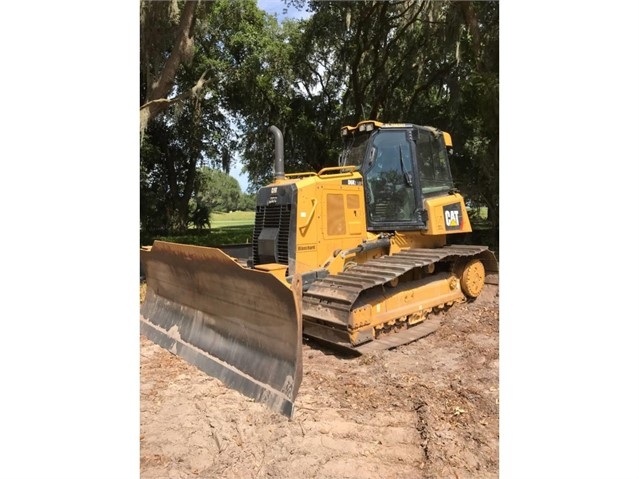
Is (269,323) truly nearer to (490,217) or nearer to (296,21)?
(490,217)

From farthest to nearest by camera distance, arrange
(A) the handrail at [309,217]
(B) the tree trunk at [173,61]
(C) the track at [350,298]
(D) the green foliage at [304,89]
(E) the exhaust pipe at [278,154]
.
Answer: (D) the green foliage at [304,89] < (B) the tree trunk at [173,61] < (E) the exhaust pipe at [278,154] < (A) the handrail at [309,217] < (C) the track at [350,298]

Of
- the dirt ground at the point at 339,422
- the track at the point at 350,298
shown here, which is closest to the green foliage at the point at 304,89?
the track at the point at 350,298

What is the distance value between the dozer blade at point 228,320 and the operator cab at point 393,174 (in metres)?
2.47

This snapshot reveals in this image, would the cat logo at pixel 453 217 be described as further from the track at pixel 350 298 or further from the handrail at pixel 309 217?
the handrail at pixel 309 217

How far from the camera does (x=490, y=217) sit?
45.4 feet

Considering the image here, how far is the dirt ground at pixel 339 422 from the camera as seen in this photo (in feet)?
10.0

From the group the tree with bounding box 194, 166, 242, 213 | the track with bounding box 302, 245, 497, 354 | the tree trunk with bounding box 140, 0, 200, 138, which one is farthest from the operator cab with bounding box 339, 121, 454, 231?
the tree with bounding box 194, 166, 242, 213

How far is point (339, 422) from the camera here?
356 cm

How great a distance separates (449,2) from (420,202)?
7885mm

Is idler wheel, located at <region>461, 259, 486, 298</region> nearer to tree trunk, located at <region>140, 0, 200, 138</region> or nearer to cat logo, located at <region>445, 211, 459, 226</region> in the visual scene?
cat logo, located at <region>445, 211, 459, 226</region>

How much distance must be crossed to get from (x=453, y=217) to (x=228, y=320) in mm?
3957

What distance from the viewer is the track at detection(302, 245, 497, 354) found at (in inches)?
194

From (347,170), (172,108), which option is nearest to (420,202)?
(347,170)

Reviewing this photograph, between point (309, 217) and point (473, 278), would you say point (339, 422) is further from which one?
point (473, 278)
